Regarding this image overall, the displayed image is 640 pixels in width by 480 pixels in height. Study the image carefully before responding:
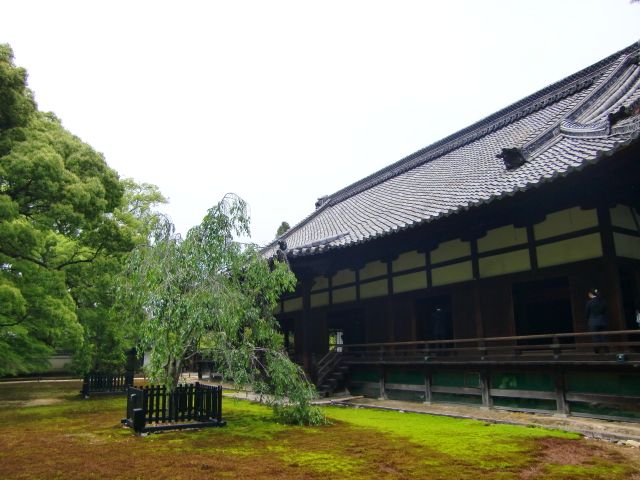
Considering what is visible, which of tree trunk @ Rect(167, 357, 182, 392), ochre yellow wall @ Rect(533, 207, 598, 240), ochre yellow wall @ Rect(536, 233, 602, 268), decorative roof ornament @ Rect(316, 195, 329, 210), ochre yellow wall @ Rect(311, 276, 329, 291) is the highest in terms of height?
decorative roof ornament @ Rect(316, 195, 329, 210)

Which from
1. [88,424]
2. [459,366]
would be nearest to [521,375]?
[459,366]

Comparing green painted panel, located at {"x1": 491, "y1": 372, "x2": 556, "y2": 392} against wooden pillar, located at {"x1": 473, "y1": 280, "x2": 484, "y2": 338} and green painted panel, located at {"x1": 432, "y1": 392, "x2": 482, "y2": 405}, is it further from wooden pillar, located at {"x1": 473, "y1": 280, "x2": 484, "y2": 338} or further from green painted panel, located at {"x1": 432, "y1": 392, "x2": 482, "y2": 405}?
wooden pillar, located at {"x1": 473, "y1": 280, "x2": 484, "y2": 338}

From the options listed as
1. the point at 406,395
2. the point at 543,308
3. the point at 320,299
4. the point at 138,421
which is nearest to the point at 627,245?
the point at 543,308

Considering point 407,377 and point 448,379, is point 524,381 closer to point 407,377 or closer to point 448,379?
point 448,379

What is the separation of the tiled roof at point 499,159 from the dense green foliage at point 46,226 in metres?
5.73

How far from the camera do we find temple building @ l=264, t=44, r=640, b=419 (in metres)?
8.55

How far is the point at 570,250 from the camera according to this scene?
9.47m

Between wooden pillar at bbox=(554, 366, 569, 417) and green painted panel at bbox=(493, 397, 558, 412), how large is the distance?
15 centimetres

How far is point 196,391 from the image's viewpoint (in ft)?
29.1

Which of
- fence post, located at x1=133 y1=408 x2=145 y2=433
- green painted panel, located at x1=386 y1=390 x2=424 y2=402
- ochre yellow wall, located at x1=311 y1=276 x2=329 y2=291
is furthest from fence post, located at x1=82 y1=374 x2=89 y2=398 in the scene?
green painted panel, located at x1=386 y1=390 x2=424 y2=402

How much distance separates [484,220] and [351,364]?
237 inches

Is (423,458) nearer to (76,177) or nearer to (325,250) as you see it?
(325,250)

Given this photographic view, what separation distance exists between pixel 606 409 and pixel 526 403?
1583mm

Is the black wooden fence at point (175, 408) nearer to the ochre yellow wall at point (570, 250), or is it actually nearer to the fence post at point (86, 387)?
the ochre yellow wall at point (570, 250)
